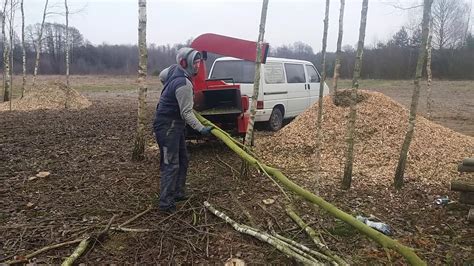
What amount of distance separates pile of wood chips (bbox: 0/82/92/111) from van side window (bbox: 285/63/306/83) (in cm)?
1110

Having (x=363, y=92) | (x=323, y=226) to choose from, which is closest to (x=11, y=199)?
(x=323, y=226)

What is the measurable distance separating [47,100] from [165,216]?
51.6 feet

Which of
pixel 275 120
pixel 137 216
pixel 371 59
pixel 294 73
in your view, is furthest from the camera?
pixel 371 59

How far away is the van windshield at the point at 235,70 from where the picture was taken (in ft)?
32.1

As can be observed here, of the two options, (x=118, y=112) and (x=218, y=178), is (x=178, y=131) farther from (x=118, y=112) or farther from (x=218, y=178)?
(x=118, y=112)

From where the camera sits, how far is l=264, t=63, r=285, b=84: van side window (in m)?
10.0

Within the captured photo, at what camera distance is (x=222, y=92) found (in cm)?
828

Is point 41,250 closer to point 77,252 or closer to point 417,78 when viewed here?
point 77,252

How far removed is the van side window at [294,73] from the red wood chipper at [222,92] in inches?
117

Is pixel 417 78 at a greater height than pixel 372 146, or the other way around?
pixel 417 78

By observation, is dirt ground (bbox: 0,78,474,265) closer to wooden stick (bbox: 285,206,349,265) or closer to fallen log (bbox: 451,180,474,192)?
wooden stick (bbox: 285,206,349,265)

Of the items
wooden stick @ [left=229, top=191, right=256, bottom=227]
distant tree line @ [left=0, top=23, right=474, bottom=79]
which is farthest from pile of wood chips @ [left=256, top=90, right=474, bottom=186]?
distant tree line @ [left=0, top=23, right=474, bottom=79]

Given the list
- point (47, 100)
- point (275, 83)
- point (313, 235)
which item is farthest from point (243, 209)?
point (47, 100)

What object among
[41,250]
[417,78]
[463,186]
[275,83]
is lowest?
A: [41,250]
